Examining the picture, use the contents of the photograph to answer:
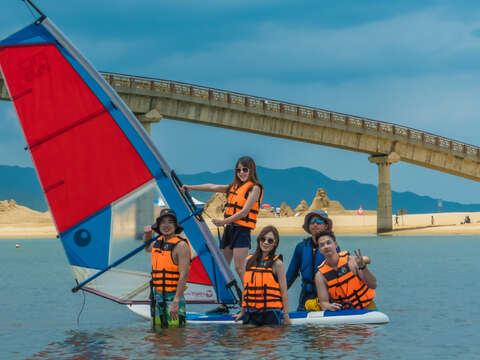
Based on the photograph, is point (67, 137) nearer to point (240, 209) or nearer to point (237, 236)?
point (240, 209)

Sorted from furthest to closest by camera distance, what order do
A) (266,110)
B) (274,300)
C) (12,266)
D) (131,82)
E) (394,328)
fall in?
1. (266,110)
2. (131,82)
3. (12,266)
4. (394,328)
5. (274,300)

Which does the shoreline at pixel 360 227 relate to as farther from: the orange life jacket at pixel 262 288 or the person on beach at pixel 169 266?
the person on beach at pixel 169 266

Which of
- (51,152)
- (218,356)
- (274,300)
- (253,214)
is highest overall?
(51,152)

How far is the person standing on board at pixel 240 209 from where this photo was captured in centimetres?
982

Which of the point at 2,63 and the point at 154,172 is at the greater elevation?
the point at 2,63

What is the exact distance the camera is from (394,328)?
11.0 metres

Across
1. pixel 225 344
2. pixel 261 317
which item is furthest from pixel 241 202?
pixel 225 344

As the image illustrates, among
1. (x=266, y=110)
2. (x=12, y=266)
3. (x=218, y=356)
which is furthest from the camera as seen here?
(x=266, y=110)

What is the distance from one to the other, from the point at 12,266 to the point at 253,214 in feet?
69.6

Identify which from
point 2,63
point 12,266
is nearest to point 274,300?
point 2,63

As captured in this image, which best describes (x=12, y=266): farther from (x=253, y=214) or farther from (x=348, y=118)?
(x=348, y=118)

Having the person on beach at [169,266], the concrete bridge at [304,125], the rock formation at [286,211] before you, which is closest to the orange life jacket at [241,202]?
the person on beach at [169,266]

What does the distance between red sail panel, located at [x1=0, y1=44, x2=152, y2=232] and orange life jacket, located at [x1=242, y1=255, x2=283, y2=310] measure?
179cm

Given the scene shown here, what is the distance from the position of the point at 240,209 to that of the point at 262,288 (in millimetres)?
1100
